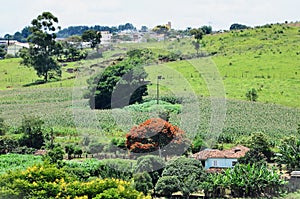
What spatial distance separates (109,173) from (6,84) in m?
26.6

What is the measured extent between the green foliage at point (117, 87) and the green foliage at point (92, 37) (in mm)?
17966

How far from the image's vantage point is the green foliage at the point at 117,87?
37.8 meters

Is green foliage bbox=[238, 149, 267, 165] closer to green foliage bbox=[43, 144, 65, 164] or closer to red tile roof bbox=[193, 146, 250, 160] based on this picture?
red tile roof bbox=[193, 146, 250, 160]

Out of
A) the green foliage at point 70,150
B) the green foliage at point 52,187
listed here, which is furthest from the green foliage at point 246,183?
the green foliage at point 70,150

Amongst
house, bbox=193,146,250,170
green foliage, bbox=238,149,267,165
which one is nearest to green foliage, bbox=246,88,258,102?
house, bbox=193,146,250,170

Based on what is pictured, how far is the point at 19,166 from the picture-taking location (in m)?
25.2

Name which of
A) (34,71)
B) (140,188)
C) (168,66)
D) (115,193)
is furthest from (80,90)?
(115,193)

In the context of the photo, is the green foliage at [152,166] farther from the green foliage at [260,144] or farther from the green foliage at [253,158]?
the green foliage at [260,144]

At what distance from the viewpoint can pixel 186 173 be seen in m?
22.2

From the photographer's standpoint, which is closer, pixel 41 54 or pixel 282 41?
pixel 41 54

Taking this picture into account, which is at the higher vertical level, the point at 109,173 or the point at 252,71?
the point at 252,71

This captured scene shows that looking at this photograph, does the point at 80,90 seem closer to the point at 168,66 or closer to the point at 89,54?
the point at 168,66

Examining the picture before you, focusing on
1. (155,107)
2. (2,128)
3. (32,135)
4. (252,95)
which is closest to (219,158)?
(32,135)

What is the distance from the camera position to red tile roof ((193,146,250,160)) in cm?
2505
